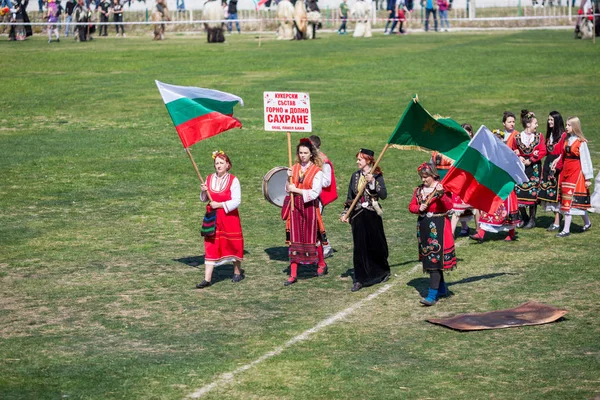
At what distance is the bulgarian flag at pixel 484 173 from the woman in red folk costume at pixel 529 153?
333 cm

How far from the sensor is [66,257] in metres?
15.3

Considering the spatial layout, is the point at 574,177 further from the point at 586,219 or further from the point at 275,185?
the point at 275,185

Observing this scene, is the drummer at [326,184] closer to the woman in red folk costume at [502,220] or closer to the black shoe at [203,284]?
the black shoe at [203,284]

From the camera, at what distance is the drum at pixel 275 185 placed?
14820mm

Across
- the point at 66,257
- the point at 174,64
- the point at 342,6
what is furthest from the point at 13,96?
the point at 342,6

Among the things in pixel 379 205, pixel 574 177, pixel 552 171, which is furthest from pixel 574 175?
pixel 379 205

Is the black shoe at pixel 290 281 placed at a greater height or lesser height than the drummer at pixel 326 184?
lesser

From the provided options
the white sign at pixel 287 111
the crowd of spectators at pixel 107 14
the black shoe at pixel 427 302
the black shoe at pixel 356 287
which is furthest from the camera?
the crowd of spectators at pixel 107 14

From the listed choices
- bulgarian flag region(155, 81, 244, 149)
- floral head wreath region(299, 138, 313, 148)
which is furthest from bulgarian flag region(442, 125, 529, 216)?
bulgarian flag region(155, 81, 244, 149)

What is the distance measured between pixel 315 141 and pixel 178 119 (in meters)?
1.99

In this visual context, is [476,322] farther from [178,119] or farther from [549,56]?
[549,56]

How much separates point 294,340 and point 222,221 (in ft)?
9.37

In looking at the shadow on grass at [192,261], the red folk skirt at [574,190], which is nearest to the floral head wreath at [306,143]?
the shadow on grass at [192,261]

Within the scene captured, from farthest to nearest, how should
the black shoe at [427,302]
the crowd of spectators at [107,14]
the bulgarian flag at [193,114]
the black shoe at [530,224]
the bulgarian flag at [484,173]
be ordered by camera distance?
the crowd of spectators at [107,14] < the black shoe at [530,224] < the bulgarian flag at [193,114] < the bulgarian flag at [484,173] < the black shoe at [427,302]
